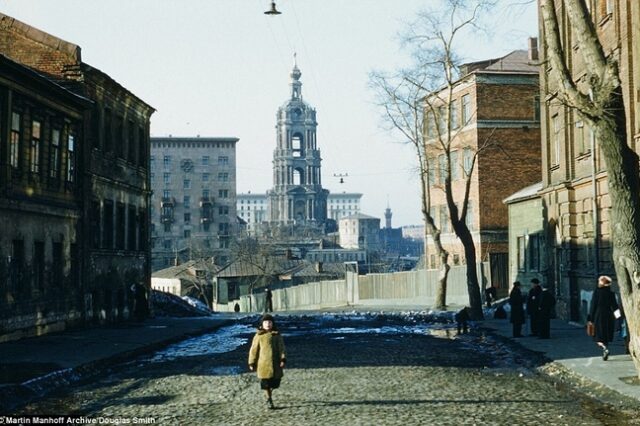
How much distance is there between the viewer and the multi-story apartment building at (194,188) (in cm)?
13438

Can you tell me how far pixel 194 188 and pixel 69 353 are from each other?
116 meters

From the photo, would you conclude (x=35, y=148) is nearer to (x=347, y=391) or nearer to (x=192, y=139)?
(x=347, y=391)

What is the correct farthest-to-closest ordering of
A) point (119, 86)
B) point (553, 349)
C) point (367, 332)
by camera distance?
point (119, 86) < point (367, 332) < point (553, 349)

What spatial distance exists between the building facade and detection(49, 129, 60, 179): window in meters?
14.5

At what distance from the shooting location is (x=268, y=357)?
1235cm

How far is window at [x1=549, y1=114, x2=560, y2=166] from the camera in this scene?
31188 millimetres

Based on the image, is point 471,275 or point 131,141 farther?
point 131,141

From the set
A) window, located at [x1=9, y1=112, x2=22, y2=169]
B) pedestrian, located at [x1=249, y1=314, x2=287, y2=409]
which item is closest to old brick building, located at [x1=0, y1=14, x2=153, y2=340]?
window, located at [x1=9, y1=112, x2=22, y2=169]

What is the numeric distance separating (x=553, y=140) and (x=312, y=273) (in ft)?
186

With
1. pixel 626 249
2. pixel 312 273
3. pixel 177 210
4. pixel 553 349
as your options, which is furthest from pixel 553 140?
pixel 177 210

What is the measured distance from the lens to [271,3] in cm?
2239

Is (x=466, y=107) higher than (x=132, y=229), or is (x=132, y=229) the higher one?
(x=466, y=107)

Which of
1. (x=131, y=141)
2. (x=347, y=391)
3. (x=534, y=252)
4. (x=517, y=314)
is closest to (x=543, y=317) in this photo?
(x=517, y=314)

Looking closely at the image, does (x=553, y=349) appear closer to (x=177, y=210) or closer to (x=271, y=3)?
(x=271, y=3)
